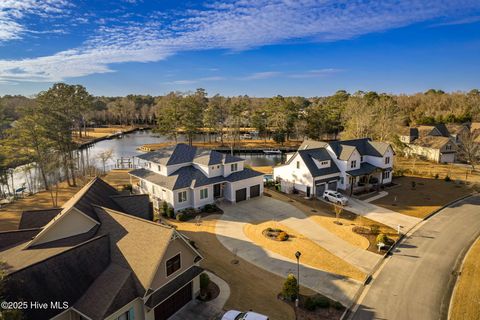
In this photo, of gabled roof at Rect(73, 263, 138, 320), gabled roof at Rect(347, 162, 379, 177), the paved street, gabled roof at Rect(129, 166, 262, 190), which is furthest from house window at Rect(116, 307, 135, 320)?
gabled roof at Rect(347, 162, 379, 177)

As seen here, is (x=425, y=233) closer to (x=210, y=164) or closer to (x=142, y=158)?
(x=210, y=164)

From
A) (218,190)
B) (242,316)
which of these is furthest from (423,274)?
(218,190)

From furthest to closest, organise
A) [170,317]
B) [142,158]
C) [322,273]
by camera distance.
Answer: [142,158], [322,273], [170,317]

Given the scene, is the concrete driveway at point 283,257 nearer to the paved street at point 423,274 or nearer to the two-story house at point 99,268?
the paved street at point 423,274

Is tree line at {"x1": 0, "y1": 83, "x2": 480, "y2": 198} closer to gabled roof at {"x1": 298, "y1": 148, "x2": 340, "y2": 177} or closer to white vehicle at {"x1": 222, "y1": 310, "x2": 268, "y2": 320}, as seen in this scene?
gabled roof at {"x1": 298, "y1": 148, "x2": 340, "y2": 177}

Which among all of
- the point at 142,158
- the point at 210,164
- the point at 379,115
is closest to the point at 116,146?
the point at 142,158

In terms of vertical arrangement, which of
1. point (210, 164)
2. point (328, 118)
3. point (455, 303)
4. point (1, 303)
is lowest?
point (455, 303)

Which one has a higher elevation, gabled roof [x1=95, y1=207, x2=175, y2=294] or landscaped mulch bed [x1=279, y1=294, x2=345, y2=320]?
gabled roof [x1=95, y1=207, x2=175, y2=294]

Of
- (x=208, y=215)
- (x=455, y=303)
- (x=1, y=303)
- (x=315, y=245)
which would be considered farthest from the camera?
(x=208, y=215)
